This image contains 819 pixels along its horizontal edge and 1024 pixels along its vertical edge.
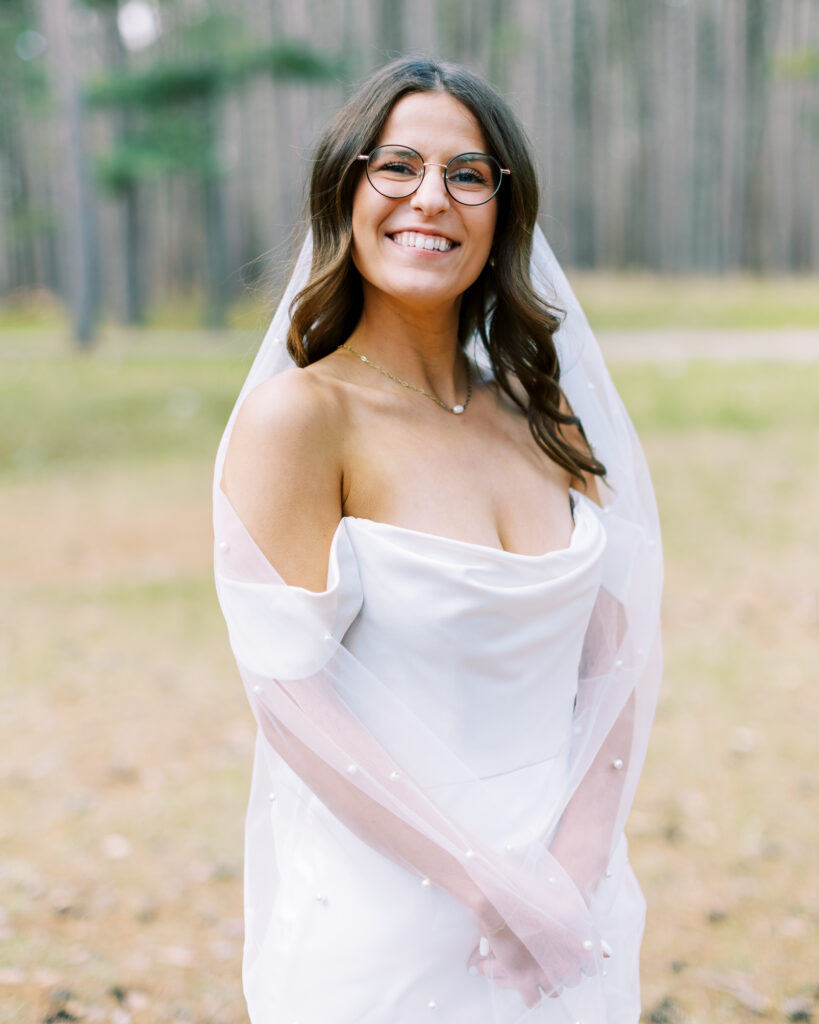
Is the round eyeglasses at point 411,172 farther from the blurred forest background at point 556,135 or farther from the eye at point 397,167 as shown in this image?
the blurred forest background at point 556,135

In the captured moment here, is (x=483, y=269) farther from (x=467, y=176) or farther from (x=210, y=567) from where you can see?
(x=210, y=567)

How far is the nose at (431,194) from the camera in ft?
5.28

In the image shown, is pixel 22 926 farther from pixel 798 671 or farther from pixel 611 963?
pixel 798 671

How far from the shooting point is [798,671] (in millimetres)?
5773

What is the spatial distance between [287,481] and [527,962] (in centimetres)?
82

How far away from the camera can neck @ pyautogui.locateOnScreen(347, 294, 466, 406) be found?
1797 millimetres

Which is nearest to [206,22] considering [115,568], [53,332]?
[53,332]

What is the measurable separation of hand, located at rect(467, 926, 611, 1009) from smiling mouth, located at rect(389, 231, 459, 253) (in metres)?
1.04

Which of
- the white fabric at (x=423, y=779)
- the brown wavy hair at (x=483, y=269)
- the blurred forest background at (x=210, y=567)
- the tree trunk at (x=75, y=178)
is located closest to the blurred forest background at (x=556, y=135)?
the blurred forest background at (x=210, y=567)

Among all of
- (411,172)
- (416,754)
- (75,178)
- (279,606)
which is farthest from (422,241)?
(75,178)

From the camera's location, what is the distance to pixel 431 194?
1.61 meters

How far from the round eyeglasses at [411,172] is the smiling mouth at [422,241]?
2.4 inches

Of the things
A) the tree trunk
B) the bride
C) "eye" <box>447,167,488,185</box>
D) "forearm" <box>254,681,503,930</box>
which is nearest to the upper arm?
the bride

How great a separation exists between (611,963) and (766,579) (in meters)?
5.88
